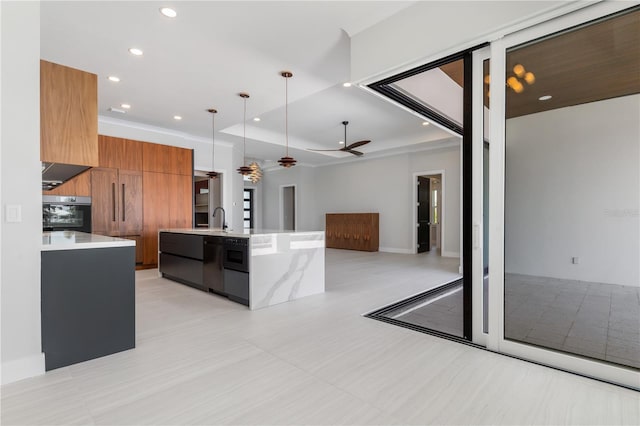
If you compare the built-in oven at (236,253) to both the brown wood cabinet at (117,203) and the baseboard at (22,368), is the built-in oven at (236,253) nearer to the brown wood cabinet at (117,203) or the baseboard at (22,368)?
the baseboard at (22,368)

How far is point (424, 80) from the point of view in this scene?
4.12 m

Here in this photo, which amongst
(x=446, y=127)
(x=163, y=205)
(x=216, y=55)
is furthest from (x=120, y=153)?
(x=446, y=127)

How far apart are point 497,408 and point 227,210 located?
23.0ft

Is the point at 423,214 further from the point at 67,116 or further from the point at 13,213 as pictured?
the point at 13,213

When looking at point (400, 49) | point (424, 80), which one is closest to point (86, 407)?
point (400, 49)

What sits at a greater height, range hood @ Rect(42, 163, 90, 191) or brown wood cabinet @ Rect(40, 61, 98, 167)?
brown wood cabinet @ Rect(40, 61, 98, 167)

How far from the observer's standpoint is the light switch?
6.54ft

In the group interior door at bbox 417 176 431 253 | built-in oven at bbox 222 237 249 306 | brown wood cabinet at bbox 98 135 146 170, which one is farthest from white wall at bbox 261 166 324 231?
built-in oven at bbox 222 237 249 306

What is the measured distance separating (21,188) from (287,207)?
9.91 metres

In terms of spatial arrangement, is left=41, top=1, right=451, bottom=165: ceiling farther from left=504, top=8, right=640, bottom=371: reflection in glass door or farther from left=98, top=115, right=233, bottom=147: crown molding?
left=504, top=8, right=640, bottom=371: reflection in glass door

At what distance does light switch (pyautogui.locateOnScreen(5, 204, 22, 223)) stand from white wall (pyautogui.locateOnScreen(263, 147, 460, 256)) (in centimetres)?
775

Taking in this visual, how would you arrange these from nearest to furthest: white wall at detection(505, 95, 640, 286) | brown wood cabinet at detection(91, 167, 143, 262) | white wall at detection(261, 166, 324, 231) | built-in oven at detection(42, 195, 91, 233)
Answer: white wall at detection(505, 95, 640, 286) → built-in oven at detection(42, 195, 91, 233) → brown wood cabinet at detection(91, 167, 143, 262) → white wall at detection(261, 166, 324, 231)

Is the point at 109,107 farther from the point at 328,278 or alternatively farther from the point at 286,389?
the point at 286,389

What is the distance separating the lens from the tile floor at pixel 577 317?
2.38 meters
